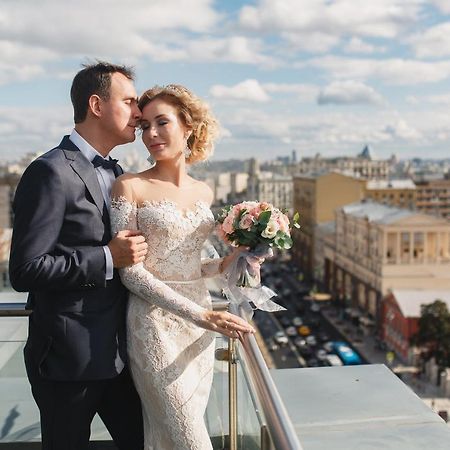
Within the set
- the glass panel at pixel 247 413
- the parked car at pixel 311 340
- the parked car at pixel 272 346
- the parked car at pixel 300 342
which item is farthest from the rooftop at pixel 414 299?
the glass panel at pixel 247 413

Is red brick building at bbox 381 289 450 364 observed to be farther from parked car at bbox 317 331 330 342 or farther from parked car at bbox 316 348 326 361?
parked car at bbox 316 348 326 361

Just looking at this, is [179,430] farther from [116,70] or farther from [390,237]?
[390,237]

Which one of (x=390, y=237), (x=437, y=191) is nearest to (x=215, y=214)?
(x=390, y=237)

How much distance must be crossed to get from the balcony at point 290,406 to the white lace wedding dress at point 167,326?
0.55 feet

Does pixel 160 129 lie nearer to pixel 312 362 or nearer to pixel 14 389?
pixel 14 389

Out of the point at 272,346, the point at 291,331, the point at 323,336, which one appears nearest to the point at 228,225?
the point at 272,346

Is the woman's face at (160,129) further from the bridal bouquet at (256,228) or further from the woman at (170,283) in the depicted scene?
the bridal bouquet at (256,228)

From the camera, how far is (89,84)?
201 centimetres

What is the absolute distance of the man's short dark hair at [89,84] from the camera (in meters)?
2.01

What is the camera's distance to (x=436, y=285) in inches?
1644

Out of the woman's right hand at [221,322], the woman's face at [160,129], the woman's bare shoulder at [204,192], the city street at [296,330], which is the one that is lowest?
the city street at [296,330]

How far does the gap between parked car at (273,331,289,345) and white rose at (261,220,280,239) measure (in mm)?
34568

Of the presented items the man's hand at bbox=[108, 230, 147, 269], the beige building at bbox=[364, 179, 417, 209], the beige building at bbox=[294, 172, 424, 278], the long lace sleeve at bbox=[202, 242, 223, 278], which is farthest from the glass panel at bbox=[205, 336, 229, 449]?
the beige building at bbox=[364, 179, 417, 209]

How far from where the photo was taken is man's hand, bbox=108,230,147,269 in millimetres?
1964
